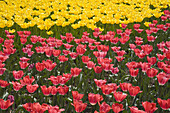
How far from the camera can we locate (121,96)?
236cm

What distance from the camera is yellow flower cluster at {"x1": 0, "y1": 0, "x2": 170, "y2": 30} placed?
5445 mm

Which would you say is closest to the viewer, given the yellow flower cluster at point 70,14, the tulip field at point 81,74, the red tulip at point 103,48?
the tulip field at point 81,74

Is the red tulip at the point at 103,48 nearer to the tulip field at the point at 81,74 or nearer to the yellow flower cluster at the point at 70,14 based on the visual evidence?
the tulip field at the point at 81,74

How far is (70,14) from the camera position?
718cm

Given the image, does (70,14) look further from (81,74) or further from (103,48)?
(81,74)

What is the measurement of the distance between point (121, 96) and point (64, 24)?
11.0ft

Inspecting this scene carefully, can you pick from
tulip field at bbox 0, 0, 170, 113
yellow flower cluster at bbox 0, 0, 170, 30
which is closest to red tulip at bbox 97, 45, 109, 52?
tulip field at bbox 0, 0, 170, 113

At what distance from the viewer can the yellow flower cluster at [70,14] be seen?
5445mm

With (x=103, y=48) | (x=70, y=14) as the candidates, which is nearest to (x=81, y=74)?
(x=103, y=48)

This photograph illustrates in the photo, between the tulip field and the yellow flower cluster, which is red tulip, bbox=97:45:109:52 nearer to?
the tulip field

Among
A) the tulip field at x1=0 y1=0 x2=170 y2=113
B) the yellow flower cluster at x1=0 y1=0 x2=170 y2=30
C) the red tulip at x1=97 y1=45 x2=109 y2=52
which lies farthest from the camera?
the yellow flower cluster at x1=0 y1=0 x2=170 y2=30

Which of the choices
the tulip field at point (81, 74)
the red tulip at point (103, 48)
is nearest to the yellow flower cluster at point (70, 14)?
the tulip field at point (81, 74)

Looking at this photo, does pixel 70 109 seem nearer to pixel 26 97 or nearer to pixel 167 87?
pixel 26 97

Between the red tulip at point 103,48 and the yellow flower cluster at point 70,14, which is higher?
the red tulip at point 103,48
